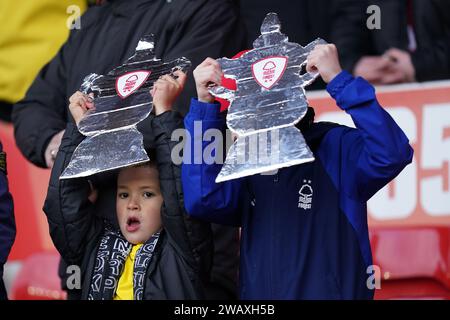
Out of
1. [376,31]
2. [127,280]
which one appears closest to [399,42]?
[376,31]

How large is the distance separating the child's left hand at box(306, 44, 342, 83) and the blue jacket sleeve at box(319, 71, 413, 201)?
2 cm

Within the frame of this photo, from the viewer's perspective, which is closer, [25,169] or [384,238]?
[384,238]

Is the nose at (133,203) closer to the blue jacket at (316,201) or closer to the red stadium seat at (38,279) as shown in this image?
the blue jacket at (316,201)

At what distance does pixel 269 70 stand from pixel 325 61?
20 centimetres

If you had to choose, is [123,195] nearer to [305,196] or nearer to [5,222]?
[5,222]

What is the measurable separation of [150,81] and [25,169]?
1.44m

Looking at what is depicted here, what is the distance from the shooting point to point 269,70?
318 cm

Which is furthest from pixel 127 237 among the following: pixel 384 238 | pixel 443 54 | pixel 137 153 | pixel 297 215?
pixel 443 54

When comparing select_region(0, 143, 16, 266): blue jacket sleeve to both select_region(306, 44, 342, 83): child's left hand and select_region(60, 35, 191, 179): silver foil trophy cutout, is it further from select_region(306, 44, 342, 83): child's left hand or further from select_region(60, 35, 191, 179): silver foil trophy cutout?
select_region(306, 44, 342, 83): child's left hand

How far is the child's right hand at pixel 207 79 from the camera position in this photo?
320cm

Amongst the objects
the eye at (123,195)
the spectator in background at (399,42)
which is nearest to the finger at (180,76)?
the eye at (123,195)

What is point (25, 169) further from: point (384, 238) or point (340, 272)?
point (340, 272)

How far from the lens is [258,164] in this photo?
2984 mm

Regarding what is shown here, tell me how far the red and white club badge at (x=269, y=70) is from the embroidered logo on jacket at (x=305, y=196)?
28 cm
